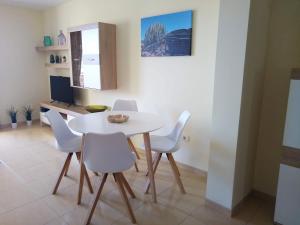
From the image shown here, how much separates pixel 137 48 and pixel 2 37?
324 centimetres

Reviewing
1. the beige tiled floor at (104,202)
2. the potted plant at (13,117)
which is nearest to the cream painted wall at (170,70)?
the beige tiled floor at (104,202)

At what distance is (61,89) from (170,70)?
277 cm

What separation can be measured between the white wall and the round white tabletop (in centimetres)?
60

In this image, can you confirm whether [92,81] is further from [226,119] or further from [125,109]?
[226,119]

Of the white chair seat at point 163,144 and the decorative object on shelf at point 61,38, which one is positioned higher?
the decorative object on shelf at point 61,38

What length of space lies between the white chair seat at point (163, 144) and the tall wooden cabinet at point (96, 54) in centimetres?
150

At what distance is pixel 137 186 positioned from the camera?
2.61 meters

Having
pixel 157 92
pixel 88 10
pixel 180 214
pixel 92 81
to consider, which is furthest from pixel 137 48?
pixel 180 214

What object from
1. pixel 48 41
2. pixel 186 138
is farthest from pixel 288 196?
pixel 48 41

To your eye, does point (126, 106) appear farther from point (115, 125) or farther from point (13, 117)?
point (13, 117)

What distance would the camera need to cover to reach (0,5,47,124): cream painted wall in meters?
4.76

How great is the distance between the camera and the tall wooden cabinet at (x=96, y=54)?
3.52 meters

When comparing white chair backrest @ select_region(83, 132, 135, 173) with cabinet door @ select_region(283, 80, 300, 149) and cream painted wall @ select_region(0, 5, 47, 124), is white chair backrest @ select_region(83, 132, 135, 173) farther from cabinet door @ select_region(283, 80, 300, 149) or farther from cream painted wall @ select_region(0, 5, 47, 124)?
cream painted wall @ select_region(0, 5, 47, 124)

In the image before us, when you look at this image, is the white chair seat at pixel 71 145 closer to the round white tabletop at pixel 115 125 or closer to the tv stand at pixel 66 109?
the round white tabletop at pixel 115 125
